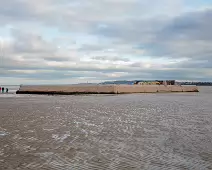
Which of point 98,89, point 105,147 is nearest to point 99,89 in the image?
point 98,89

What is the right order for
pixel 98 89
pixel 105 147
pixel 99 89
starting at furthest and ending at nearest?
1. pixel 98 89
2. pixel 99 89
3. pixel 105 147

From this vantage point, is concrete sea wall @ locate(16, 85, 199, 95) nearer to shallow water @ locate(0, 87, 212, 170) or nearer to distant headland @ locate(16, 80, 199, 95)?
distant headland @ locate(16, 80, 199, 95)

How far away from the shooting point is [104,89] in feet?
227

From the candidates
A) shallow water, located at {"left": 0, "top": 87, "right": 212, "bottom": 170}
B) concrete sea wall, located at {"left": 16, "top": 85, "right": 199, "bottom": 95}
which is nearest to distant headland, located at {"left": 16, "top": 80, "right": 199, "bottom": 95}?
concrete sea wall, located at {"left": 16, "top": 85, "right": 199, "bottom": 95}

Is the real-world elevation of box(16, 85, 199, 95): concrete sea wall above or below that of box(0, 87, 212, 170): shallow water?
above

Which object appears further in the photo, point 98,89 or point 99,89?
point 98,89

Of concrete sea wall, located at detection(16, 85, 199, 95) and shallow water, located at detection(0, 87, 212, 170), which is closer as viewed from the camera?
shallow water, located at detection(0, 87, 212, 170)

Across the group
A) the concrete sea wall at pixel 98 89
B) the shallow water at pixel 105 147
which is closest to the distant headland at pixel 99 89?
the concrete sea wall at pixel 98 89

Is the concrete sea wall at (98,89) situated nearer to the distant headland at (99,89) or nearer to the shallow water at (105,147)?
the distant headland at (99,89)

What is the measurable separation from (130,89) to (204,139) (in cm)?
6138

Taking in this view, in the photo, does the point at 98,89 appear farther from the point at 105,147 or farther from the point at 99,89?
the point at 105,147

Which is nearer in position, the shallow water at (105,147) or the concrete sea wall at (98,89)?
the shallow water at (105,147)

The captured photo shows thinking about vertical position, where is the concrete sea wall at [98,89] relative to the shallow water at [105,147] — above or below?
above

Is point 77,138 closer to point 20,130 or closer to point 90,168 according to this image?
point 20,130
